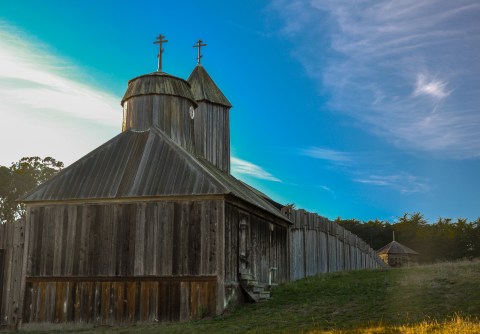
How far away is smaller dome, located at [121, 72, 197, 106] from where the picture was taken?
2816cm

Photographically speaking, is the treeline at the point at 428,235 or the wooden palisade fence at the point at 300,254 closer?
the wooden palisade fence at the point at 300,254

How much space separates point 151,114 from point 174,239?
7293 mm

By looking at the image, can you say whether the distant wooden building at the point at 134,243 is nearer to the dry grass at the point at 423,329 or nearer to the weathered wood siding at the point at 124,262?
the weathered wood siding at the point at 124,262

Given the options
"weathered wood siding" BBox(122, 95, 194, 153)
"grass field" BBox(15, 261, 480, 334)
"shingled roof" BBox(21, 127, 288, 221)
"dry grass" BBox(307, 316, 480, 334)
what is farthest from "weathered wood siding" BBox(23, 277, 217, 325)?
"dry grass" BBox(307, 316, 480, 334)

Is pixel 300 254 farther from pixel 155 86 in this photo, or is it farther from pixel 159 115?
pixel 155 86

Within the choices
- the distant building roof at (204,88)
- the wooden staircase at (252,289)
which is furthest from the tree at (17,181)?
the wooden staircase at (252,289)

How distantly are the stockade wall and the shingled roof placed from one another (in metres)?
9.20

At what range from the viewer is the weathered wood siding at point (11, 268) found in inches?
1019

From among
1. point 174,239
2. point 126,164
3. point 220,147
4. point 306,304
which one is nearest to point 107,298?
point 174,239

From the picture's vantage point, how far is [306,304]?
21.0 meters

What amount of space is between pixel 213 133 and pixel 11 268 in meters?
13.5

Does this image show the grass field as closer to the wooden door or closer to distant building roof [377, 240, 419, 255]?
the wooden door

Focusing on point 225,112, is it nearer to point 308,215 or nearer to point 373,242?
point 308,215

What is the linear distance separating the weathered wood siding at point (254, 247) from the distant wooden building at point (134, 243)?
5cm
